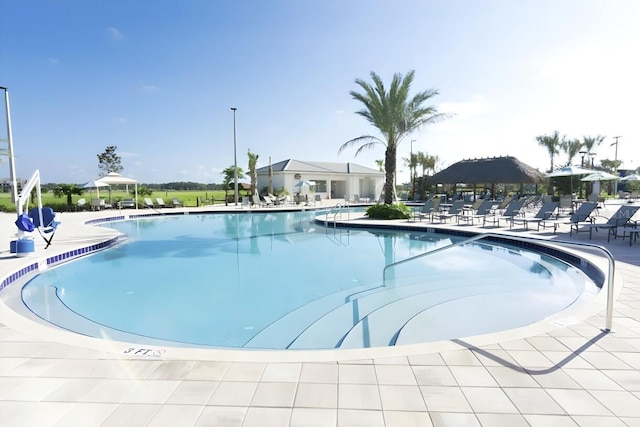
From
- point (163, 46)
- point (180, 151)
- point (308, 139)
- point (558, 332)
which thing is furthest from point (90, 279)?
point (180, 151)

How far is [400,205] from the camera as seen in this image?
15.7 metres

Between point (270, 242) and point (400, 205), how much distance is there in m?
7.20

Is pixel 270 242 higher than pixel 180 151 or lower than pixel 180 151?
lower

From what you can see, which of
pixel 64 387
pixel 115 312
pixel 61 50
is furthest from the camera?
pixel 61 50

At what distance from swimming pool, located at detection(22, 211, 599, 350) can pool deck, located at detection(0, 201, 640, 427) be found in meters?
1.09

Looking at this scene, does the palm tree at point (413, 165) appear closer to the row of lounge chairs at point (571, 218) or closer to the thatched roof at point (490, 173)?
the thatched roof at point (490, 173)

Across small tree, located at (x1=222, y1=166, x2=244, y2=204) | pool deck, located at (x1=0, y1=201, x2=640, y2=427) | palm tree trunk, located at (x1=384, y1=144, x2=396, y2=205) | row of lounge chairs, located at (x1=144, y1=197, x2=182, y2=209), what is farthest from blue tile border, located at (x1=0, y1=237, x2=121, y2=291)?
small tree, located at (x1=222, y1=166, x2=244, y2=204)

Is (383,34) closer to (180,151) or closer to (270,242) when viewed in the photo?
(270,242)

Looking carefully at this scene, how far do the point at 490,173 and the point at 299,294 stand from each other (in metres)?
22.0

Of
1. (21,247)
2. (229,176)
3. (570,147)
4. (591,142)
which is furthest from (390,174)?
(591,142)

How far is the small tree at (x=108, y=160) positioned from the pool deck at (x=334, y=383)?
3108 centimetres

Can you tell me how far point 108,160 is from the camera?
2998cm

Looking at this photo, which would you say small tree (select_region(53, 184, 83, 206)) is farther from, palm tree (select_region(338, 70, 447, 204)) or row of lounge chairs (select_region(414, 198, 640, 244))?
row of lounge chairs (select_region(414, 198, 640, 244))

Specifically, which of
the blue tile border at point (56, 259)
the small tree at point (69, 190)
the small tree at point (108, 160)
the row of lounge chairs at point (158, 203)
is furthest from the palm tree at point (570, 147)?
the small tree at point (108, 160)
